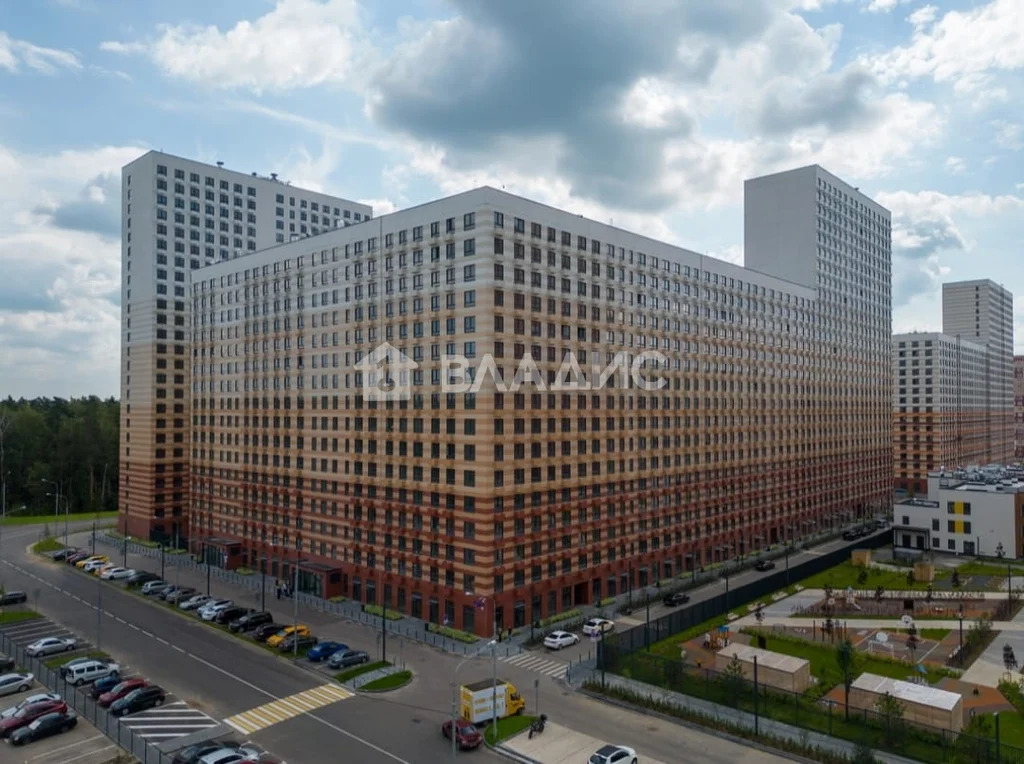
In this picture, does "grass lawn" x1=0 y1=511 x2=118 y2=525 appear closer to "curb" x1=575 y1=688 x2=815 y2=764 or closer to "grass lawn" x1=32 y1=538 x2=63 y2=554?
"grass lawn" x1=32 y1=538 x2=63 y2=554

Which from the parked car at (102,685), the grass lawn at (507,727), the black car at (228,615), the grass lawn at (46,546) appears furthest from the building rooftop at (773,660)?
the grass lawn at (46,546)

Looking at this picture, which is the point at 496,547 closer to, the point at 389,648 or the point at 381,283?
the point at 389,648

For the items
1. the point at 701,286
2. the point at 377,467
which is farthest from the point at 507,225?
the point at 701,286

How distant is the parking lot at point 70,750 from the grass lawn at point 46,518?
103337mm

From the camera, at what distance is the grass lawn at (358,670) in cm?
5328

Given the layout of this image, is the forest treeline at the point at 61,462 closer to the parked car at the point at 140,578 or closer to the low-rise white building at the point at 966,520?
the parked car at the point at 140,578

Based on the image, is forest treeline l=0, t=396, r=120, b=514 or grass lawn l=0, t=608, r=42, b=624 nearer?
grass lawn l=0, t=608, r=42, b=624

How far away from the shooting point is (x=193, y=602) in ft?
241

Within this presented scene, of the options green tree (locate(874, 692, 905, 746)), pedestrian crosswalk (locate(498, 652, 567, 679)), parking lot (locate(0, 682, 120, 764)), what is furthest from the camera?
pedestrian crosswalk (locate(498, 652, 567, 679))

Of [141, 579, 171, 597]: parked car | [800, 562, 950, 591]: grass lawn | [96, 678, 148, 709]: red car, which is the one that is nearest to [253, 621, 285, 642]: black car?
[96, 678, 148, 709]: red car

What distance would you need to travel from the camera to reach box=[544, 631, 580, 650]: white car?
60.7m

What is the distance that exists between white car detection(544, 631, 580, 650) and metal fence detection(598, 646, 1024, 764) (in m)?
8.28

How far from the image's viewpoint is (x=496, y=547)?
64438 millimetres

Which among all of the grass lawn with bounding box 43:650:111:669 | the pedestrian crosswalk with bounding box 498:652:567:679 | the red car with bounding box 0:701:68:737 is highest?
the red car with bounding box 0:701:68:737
